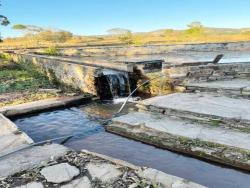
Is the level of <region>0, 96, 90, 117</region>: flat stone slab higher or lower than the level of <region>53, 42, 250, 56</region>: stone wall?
lower

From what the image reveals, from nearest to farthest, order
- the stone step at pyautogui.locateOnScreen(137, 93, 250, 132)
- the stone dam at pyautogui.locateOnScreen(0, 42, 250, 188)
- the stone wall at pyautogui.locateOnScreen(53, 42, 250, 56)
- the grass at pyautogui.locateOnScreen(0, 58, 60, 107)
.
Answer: the stone dam at pyautogui.locateOnScreen(0, 42, 250, 188), the stone step at pyautogui.locateOnScreen(137, 93, 250, 132), the grass at pyautogui.locateOnScreen(0, 58, 60, 107), the stone wall at pyautogui.locateOnScreen(53, 42, 250, 56)

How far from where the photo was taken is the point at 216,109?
20.9 ft

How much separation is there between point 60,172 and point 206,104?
3.72 meters

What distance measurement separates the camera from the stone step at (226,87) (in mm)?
7379

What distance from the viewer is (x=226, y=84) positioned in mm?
8094

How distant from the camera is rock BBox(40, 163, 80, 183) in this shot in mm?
3977

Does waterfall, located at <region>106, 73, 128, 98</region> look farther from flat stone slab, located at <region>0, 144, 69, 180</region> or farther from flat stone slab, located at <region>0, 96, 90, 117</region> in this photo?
flat stone slab, located at <region>0, 144, 69, 180</region>

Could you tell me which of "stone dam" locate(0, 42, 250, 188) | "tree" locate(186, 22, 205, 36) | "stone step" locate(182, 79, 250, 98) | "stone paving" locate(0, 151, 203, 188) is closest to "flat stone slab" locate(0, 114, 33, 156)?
"stone dam" locate(0, 42, 250, 188)

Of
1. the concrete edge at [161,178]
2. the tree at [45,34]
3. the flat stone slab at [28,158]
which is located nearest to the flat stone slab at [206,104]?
the concrete edge at [161,178]

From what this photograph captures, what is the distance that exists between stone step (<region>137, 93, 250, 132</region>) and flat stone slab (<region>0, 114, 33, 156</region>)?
8.73 feet

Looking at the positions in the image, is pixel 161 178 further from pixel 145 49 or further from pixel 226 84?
pixel 145 49

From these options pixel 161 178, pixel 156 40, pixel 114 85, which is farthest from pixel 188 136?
pixel 156 40

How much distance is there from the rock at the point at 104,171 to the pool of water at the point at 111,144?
30.2 inches

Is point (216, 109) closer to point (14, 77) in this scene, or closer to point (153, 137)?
point (153, 137)
